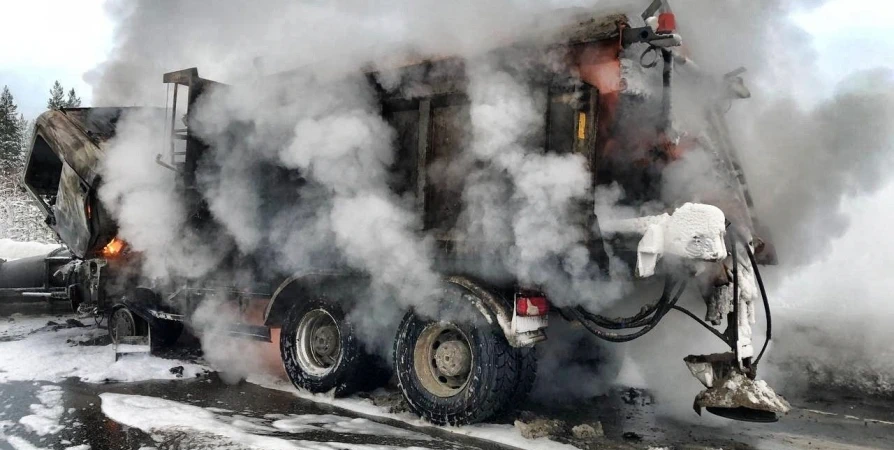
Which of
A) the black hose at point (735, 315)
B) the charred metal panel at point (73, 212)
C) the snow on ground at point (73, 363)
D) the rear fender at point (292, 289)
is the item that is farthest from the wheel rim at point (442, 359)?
the charred metal panel at point (73, 212)

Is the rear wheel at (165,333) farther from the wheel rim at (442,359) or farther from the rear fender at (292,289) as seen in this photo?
the wheel rim at (442,359)

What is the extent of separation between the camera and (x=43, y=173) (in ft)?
29.4

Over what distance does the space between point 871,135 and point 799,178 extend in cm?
61

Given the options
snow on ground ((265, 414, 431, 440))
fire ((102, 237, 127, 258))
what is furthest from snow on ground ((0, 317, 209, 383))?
snow on ground ((265, 414, 431, 440))

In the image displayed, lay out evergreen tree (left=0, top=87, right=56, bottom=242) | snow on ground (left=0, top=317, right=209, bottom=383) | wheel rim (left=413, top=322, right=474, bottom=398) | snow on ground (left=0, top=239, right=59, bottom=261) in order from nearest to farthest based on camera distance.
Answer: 1. wheel rim (left=413, top=322, right=474, bottom=398)
2. snow on ground (left=0, top=317, right=209, bottom=383)
3. snow on ground (left=0, top=239, right=59, bottom=261)
4. evergreen tree (left=0, top=87, right=56, bottom=242)

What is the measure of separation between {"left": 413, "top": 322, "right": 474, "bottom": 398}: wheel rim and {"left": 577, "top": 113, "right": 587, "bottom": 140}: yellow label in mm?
1656

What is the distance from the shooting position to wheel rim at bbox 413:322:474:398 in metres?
4.86

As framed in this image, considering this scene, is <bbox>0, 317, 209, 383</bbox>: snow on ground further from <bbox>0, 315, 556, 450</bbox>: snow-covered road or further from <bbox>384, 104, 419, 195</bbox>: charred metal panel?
<bbox>384, 104, 419, 195</bbox>: charred metal panel

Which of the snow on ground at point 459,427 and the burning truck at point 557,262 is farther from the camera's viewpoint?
the snow on ground at point 459,427

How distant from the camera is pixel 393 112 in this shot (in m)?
5.49

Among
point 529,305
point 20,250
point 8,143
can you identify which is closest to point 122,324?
point 529,305

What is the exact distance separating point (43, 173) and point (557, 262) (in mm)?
7808

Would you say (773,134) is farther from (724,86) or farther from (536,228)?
(536,228)

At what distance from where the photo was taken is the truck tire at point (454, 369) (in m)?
4.60
